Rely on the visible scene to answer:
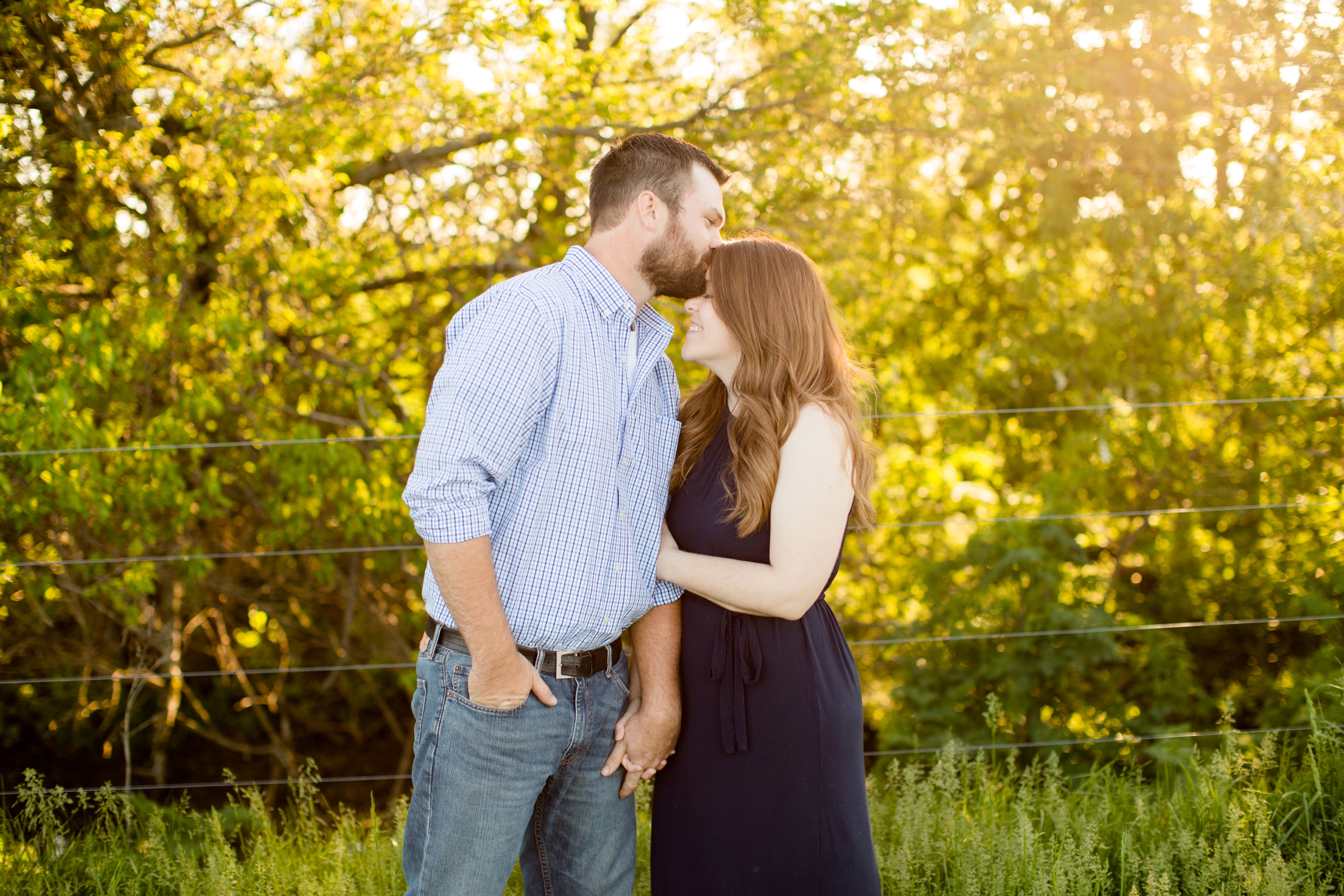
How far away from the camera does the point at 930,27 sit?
458 centimetres

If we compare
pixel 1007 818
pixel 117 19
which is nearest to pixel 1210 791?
pixel 1007 818

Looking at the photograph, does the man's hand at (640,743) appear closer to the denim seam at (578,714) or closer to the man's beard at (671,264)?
the denim seam at (578,714)

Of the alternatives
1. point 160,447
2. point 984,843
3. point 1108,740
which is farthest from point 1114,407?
point 160,447

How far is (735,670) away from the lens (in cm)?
191

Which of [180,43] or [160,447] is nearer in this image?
[160,447]

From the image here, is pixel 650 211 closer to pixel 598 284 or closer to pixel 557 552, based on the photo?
pixel 598 284

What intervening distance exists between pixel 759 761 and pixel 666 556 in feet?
1.50

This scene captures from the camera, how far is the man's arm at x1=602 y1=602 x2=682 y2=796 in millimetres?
1892

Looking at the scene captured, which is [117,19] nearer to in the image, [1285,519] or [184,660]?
[184,660]

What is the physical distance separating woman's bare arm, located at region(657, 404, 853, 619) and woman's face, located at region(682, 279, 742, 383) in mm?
237

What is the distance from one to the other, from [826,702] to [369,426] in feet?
9.30

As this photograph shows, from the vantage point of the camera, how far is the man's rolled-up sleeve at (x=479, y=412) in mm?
1557

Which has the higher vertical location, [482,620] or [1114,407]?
[1114,407]

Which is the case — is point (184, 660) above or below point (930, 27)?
below
